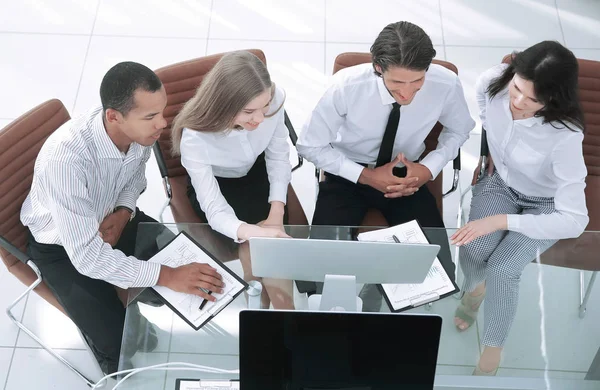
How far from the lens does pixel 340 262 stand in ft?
6.22

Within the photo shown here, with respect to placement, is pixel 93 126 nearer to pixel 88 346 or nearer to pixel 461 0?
pixel 88 346

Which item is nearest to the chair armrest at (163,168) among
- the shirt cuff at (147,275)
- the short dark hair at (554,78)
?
the shirt cuff at (147,275)

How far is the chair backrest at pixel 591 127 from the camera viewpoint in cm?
272

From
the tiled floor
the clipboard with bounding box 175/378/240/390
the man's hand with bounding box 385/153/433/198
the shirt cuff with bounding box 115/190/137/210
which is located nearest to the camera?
the clipboard with bounding box 175/378/240/390

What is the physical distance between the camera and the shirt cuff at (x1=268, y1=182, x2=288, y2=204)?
105 inches

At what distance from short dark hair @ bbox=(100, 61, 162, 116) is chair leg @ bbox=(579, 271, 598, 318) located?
153 cm

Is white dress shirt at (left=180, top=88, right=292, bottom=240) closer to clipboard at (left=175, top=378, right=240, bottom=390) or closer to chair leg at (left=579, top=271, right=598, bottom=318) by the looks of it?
clipboard at (left=175, top=378, right=240, bottom=390)

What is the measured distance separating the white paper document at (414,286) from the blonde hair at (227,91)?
613 millimetres

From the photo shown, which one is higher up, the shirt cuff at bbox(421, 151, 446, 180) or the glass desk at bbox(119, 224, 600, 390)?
the shirt cuff at bbox(421, 151, 446, 180)

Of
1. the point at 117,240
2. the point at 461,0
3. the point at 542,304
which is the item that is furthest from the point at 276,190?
the point at 461,0

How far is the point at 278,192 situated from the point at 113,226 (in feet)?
2.06

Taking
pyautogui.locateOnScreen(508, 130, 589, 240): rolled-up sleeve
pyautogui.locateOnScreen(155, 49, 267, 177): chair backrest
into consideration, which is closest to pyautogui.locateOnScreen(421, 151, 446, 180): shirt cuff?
pyautogui.locateOnScreen(508, 130, 589, 240): rolled-up sleeve

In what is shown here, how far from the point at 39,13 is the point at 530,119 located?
3.13 m

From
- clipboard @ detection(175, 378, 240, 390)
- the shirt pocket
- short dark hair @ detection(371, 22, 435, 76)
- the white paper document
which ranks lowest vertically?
clipboard @ detection(175, 378, 240, 390)
